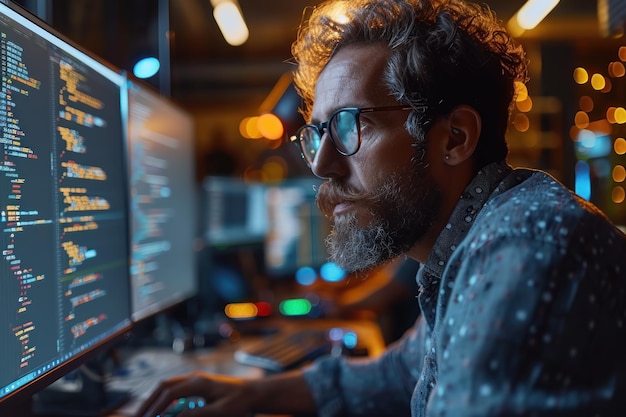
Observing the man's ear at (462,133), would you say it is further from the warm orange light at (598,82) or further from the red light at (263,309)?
the warm orange light at (598,82)

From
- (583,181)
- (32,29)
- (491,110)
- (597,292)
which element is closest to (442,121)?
(491,110)

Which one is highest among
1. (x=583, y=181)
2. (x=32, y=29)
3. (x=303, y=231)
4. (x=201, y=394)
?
(x=32, y=29)

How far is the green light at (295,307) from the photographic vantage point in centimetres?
238

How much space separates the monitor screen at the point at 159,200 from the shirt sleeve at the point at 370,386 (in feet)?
1.46

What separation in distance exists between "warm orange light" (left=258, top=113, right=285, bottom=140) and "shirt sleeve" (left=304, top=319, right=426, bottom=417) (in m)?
1.53

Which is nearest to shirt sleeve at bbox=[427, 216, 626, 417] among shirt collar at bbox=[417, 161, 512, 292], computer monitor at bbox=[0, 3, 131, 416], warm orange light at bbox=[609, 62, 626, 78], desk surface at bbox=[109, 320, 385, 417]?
shirt collar at bbox=[417, 161, 512, 292]

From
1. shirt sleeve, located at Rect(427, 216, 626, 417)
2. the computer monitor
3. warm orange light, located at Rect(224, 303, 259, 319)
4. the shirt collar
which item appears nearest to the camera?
shirt sleeve, located at Rect(427, 216, 626, 417)

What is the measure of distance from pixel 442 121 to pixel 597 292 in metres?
0.44

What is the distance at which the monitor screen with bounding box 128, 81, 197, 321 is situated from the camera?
1292 millimetres

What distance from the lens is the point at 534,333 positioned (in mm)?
584

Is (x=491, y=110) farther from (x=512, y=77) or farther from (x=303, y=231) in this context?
(x=303, y=231)

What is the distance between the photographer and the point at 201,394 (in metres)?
1.13

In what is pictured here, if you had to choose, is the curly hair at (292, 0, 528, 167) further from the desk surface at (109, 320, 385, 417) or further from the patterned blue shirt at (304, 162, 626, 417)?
the desk surface at (109, 320, 385, 417)

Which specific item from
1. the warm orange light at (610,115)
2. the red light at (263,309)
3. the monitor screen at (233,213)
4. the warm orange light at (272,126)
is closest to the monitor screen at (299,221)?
the monitor screen at (233,213)
